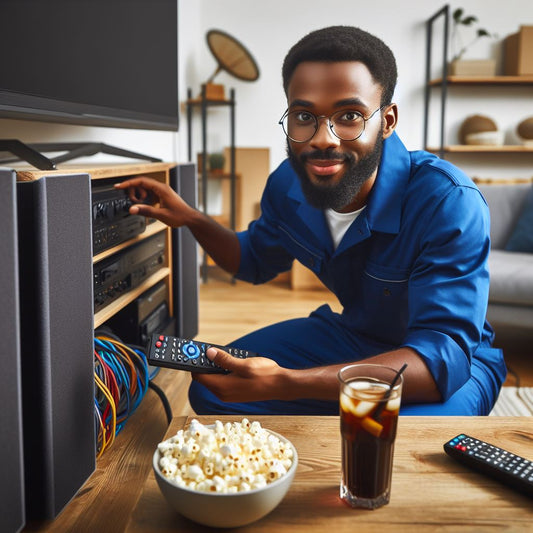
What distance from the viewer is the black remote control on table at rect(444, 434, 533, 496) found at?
65cm

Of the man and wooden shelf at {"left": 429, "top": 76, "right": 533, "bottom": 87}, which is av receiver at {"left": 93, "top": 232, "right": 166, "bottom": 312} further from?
wooden shelf at {"left": 429, "top": 76, "right": 533, "bottom": 87}

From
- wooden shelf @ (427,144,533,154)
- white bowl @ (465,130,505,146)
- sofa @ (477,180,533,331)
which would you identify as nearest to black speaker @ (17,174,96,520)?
sofa @ (477,180,533,331)

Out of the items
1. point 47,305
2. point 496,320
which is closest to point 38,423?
point 47,305

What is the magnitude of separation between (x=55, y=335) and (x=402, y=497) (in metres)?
0.57

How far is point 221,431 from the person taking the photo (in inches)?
26.0

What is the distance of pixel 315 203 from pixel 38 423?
647 millimetres

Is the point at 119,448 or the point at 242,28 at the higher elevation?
the point at 242,28

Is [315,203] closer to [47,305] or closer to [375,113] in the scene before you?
[375,113]

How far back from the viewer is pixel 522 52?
3.38m

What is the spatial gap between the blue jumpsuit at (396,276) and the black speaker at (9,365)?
50cm

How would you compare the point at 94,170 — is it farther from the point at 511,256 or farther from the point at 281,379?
the point at 511,256

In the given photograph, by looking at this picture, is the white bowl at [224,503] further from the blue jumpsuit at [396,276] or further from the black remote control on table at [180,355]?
the blue jumpsuit at [396,276]

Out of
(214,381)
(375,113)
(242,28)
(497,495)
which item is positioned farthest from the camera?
(242,28)

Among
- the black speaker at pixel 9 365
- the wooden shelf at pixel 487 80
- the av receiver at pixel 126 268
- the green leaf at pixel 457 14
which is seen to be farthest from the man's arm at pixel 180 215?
the green leaf at pixel 457 14
